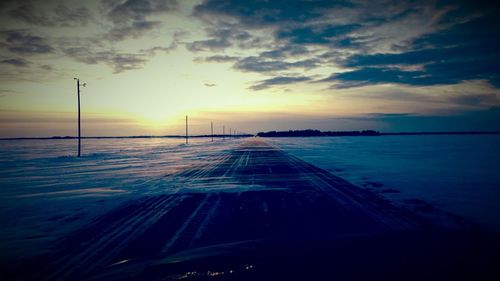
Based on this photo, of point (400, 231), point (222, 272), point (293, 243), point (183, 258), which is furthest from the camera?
point (400, 231)

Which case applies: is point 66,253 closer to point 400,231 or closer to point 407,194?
point 400,231

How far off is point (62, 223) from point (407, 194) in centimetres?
988

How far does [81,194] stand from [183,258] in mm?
7448

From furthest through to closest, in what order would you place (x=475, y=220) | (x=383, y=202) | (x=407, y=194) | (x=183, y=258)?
(x=407, y=194)
(x=383, y=202)
(x=475, y=220)
(x=183, y=258)

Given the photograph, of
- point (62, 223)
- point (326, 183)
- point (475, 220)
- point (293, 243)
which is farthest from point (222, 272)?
point (326, 183)

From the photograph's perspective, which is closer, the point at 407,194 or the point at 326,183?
the point at 407,194

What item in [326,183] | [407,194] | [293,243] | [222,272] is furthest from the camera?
[326,183]

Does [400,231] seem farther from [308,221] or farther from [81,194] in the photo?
[81,194]

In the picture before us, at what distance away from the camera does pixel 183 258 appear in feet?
15.1

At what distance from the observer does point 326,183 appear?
1216 cm

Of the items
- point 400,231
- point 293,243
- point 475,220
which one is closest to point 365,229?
point 400,231

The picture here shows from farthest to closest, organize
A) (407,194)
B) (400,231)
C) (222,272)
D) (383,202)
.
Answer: (407,194) < (383,202) < (400,231) < (222,272)

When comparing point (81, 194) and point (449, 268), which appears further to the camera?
point (81, 194)

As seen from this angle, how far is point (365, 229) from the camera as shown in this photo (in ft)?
19.6
